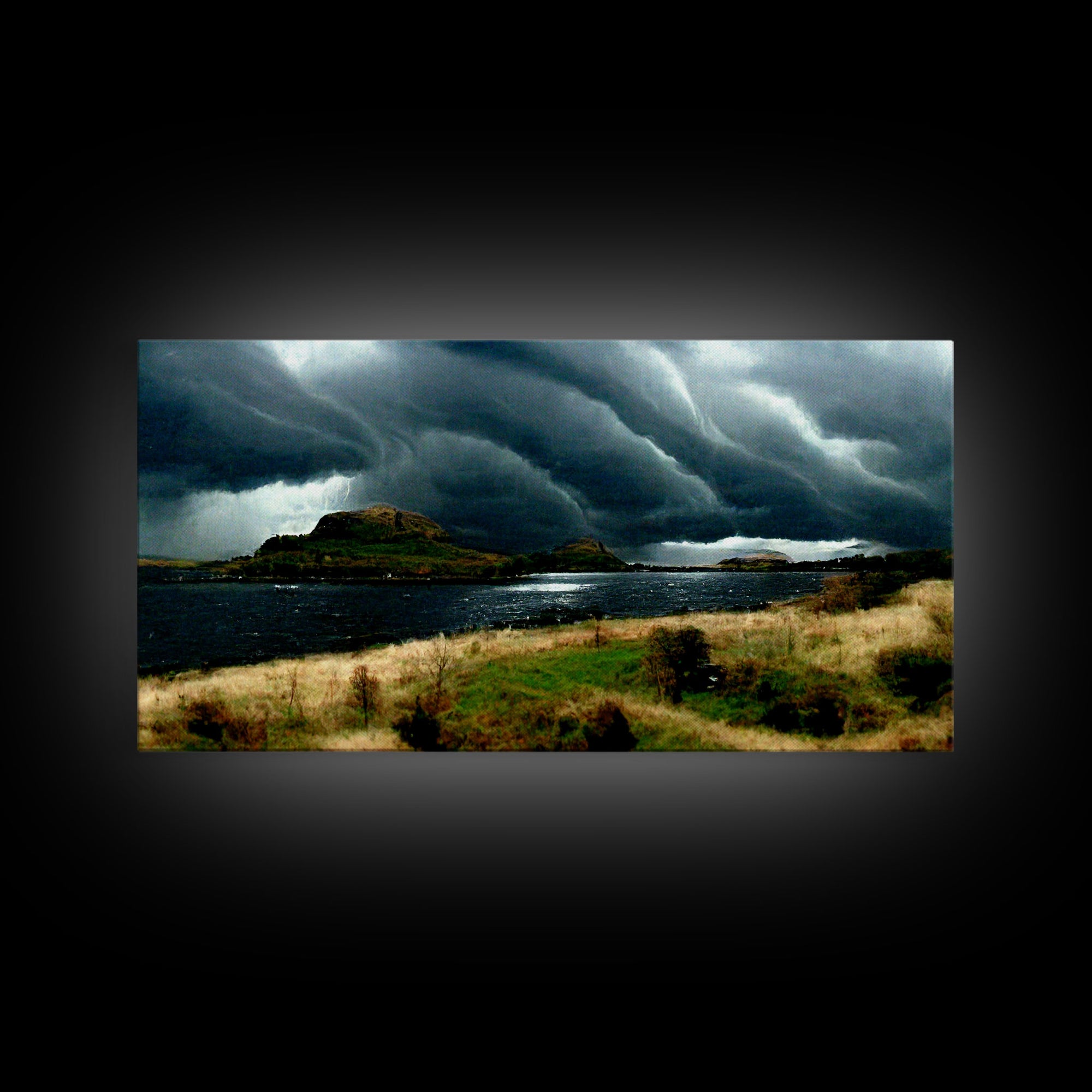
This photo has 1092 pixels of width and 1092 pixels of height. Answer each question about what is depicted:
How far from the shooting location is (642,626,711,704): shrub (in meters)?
4.62

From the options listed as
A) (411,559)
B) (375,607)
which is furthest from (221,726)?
(411,559)

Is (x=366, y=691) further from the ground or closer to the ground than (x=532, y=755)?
further from the ground

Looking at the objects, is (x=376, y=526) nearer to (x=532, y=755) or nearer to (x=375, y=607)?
(x=375, y=607)

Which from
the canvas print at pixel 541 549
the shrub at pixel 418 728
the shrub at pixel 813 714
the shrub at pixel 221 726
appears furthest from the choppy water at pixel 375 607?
the shrub at pixel 813 714

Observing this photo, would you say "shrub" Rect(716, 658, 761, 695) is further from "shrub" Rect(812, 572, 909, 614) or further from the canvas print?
"shrub" Rect(812, 572, 909, 614)

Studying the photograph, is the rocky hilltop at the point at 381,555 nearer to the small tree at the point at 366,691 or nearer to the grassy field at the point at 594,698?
the grassy field at the point at 594,698

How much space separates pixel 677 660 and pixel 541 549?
0.99 metres

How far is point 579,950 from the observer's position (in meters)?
4.57

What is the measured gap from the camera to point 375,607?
4746 millimetres

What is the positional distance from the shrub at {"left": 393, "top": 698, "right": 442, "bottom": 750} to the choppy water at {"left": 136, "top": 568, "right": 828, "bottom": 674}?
442mm

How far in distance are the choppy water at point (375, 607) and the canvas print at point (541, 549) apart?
0.01 meters

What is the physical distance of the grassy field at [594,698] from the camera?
4.59m
